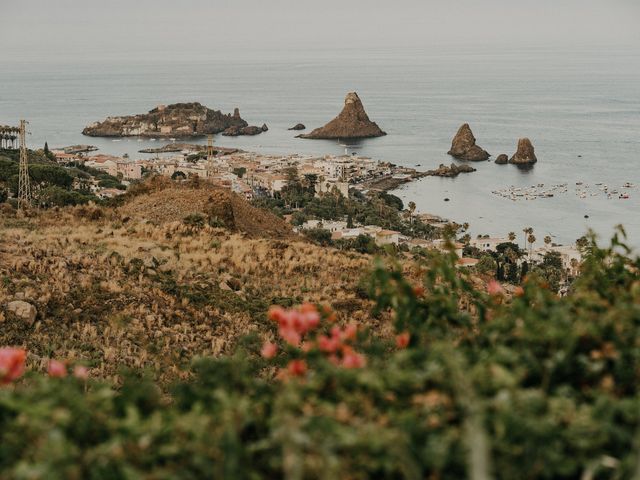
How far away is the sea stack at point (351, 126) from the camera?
8631 centimetres

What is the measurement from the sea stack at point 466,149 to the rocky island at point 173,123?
2738cm

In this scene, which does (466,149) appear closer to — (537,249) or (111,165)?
(537,249)

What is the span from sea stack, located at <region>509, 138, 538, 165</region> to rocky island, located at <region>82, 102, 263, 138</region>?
33951 mm

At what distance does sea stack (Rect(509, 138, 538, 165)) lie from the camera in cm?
6378

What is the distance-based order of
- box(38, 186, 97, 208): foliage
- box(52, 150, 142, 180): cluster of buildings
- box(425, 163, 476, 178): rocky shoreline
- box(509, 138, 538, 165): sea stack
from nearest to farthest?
1. box(38, 186, 97, 208): foliage
2. box(52, 150, 142, 180): cluster of buildings
3. box(425, 163, 476, 178): rocky shoreline
4. box(509, 138, 538, 165): sea stack

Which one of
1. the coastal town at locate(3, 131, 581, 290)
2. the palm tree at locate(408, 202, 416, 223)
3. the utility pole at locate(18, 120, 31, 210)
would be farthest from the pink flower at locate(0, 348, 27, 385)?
the palm tree at locate(408, 202, 416, 223)

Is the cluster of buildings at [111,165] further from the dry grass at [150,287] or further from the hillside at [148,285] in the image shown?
the dry grass at [150,287]

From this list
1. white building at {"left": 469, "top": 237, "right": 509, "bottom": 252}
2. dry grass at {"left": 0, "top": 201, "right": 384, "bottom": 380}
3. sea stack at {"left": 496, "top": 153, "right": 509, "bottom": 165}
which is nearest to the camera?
dry grass at {"left": 0, "top": 201, "right": 384, "bottom": 380}

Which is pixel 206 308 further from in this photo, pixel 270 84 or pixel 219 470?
pixel 270 84

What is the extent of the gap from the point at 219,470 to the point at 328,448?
258 mm

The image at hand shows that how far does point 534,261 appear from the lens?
3550 cm

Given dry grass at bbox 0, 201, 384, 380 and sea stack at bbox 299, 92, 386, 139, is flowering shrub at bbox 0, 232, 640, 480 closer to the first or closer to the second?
dry grass at bbox 0, 201, 384, 380

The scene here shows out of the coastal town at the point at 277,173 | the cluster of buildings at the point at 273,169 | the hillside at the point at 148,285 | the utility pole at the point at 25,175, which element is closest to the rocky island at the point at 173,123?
the coastal town at the point at 277,173

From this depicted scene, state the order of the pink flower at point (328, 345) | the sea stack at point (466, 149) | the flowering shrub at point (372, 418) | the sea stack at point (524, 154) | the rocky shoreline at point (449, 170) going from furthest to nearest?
1. the sea stack at point (466, 149)
2. the sea stack at point (524, 154)
3. the rocky shoreline at point (449, 170)
4. the pink flower at point (328, 345)
5. the flowering shrub at point (372, 418)
